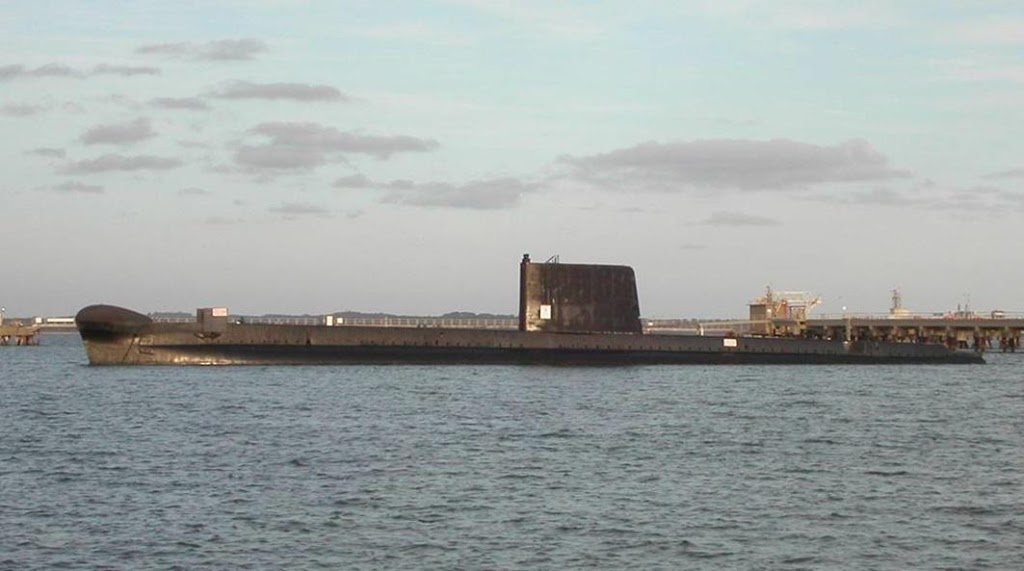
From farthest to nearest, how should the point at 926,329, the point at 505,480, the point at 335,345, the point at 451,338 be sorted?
the point at 926,329, the point at 451,338, the point at 335,345, the point at 505,480

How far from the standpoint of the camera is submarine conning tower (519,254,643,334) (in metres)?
60.2

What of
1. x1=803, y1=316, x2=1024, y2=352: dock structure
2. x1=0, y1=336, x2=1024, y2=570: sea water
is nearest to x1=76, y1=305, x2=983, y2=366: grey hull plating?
x1=0, y1=336, x2=1024, y2=570: sea water

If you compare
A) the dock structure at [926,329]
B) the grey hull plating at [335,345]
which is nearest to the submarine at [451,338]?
the grey hull plating at [335,345]

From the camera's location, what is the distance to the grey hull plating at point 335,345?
5747 centimetres

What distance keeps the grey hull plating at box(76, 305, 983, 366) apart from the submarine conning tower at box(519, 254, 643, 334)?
3.32 feet

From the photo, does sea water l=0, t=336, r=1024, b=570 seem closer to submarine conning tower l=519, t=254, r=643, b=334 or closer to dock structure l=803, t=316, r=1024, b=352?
submarine conning tower l=519, t=254, r=643, b=334

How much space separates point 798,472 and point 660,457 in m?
3.36

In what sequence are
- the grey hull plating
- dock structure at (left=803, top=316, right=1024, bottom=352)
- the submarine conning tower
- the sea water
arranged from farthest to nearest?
dock structure at (left=803, top=316, right=1024, bottom=352) → the submarine conning tower → the grey hull plating → the sea water

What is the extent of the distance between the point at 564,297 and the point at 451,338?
5180 millimetres

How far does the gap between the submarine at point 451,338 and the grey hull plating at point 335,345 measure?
0.04m

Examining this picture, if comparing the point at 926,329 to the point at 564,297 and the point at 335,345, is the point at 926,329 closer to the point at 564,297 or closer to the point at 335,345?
the point at 564,297

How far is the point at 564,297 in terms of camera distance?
198ft

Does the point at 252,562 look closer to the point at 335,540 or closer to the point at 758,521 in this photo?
the point at 335,540

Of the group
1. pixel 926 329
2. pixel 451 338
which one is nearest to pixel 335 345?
pixel 451 338
